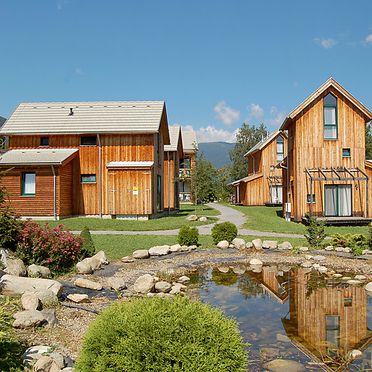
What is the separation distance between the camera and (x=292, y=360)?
20.0ft

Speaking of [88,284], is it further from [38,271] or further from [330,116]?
[330,116]

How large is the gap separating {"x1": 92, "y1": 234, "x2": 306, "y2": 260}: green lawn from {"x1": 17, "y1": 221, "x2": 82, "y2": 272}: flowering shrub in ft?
7.17

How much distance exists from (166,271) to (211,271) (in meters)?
1.50

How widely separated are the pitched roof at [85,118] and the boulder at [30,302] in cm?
2272

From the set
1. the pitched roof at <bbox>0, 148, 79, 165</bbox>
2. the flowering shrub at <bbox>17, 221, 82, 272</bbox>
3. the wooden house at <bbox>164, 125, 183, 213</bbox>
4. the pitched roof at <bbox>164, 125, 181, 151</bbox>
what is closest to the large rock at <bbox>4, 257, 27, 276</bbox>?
the flowering shrub at <bbox>17, 221, 82, 272</bbox>

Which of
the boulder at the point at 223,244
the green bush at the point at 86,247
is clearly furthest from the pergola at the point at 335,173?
the green bush at the point at 86,247

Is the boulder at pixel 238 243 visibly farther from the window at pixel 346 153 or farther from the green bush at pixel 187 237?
the window at pixel 346 153

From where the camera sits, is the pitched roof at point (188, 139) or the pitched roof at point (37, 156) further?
the pitched roof at point (188, 139)

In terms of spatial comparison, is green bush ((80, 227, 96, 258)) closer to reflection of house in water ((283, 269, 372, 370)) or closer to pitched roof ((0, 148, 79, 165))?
reflection of house in water ((283, 269, 372, 370))

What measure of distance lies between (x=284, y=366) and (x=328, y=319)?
2.66 meters

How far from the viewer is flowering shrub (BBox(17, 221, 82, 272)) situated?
449 inches

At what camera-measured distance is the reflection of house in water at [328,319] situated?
6.71 m

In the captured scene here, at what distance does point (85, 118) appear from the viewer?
3119 centimetres

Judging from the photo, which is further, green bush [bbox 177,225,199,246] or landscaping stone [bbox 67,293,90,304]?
green bush [bbox 177,225,199,246]
